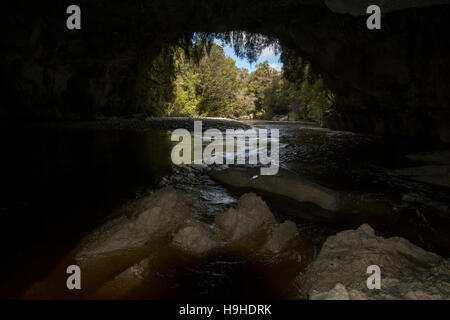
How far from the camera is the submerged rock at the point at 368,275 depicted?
1548 mm

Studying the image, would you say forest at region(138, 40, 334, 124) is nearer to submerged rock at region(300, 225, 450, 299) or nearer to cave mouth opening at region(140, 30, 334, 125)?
cave mouth opening at region(140, 30, 334, 125)

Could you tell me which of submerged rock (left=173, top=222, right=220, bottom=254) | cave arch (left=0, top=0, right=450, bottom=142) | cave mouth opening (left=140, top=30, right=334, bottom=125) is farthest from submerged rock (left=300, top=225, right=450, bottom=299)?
cave mouth opening (left=140, top=30, right=334, bottom=125)

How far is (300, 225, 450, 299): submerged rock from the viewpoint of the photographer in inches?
61.0

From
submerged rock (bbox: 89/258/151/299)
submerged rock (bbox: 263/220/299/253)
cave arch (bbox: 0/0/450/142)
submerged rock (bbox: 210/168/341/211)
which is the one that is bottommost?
submerged rock (bbox: 89/258/151/299)

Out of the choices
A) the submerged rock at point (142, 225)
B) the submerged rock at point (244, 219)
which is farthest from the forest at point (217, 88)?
the submerged rock at point (244, 219)

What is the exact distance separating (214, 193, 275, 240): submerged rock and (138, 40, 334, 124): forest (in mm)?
10355

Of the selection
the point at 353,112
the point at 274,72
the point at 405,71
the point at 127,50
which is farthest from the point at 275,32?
the point at 274,72

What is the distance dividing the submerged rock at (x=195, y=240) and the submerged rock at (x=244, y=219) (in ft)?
0.82

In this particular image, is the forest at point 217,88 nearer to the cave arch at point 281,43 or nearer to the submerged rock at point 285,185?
the cave arch at point 281,43

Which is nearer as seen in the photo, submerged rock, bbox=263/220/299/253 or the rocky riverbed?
the rocky riverbed

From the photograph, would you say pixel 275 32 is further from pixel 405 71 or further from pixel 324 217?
pixel 324 217

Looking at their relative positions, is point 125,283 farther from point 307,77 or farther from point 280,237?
point 307,77

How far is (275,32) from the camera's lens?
1108 centimetres
